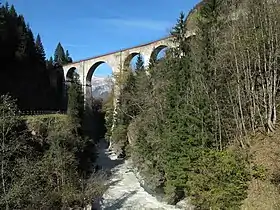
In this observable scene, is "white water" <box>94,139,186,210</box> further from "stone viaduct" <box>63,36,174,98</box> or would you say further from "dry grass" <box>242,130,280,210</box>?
"stone viaduct" <box>63,36,174,98</box>

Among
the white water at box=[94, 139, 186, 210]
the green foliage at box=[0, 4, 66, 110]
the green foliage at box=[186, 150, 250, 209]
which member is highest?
the green foliage at box=[0, 4, 66, 110]

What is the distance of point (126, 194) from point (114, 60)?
1371 inches

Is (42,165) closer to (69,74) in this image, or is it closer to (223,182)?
(223,182)

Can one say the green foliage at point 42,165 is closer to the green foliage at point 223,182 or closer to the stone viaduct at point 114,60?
the green foliage at point 223,182

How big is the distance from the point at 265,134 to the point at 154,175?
10855 mm

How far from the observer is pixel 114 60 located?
6247 cm

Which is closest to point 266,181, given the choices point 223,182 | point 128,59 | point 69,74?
point 223,182

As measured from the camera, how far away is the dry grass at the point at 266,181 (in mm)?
16359

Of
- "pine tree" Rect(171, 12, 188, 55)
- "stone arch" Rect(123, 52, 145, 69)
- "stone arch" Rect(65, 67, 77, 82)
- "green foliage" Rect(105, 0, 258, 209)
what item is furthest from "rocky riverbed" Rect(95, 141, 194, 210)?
"stone arch" Rect(65, 67, 77, 82)

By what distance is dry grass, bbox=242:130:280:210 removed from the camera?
16.4 m

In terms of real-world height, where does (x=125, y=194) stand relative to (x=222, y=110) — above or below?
below

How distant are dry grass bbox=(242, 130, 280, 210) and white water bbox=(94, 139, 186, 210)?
362 inches

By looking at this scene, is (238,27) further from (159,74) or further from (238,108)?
(159,74)

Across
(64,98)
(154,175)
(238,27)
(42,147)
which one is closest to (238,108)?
(238,27)
